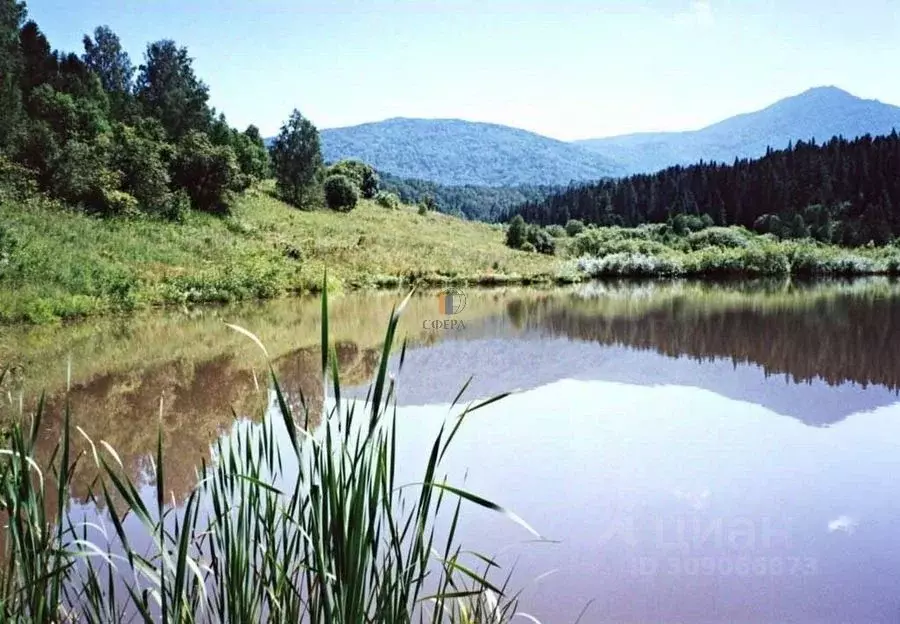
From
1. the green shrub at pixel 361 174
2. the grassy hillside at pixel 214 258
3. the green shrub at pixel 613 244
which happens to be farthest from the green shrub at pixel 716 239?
the green shrub at pixel 361 174

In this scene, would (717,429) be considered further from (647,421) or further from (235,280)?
(235,280)

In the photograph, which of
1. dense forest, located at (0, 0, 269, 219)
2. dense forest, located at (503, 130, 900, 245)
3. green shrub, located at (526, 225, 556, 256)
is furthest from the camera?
dense forest, located at (503, 130, 900, 245)

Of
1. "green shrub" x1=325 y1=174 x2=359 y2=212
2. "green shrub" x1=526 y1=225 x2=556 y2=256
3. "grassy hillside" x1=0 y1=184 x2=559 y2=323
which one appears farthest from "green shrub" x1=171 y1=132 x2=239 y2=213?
"green shrub" x1=526 y1=225 x2=556 y2=256

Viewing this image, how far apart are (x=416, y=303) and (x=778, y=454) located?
13.6 m

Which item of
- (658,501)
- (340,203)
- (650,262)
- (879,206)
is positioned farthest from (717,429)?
(879,206)

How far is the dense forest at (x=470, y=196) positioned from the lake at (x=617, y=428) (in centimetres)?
6996

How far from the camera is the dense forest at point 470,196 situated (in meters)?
91.1

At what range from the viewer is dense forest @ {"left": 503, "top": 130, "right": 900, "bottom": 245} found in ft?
122

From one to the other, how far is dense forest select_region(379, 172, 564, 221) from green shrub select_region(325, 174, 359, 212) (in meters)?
46.3

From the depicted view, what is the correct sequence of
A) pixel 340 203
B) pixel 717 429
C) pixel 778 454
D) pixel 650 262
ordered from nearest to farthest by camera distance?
1. pixel 778 454
2. pixel 717 429
3. pixel 650 262
4. pixel 340 203

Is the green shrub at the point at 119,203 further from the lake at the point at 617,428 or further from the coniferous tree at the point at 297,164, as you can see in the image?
the coniferous tree at the point at 297,164

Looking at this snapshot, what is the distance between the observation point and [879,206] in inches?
1467

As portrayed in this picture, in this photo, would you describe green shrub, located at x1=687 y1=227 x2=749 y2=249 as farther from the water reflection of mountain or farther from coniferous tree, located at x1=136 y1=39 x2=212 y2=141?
coniferous tree, located at x1=136 y1=39 x2=212 y2=141

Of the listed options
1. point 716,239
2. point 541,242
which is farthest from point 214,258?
point 716,239
